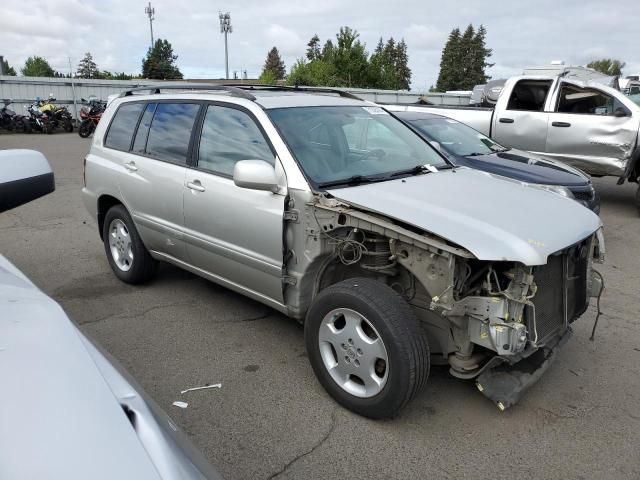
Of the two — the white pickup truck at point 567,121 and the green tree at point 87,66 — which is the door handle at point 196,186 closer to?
the white pickup truck at point 567,121

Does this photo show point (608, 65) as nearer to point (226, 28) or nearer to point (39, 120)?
point (226, 28)

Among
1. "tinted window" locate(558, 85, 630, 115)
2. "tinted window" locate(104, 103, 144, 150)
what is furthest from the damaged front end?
"tinted window" locate(558, 85, 630, 115)

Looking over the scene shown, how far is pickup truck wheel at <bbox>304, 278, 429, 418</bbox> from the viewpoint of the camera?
2.77 metres

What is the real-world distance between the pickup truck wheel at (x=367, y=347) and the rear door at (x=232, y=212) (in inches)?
21.7

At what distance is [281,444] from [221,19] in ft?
194

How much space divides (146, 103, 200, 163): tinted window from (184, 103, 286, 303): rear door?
185 millimetres

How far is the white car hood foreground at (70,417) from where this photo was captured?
1207 millimetres

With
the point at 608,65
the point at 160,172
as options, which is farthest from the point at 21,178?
the point at 608,65

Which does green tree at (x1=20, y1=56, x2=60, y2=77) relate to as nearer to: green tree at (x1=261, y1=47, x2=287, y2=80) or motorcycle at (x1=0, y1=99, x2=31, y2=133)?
green tree at (x1=261, y1=47, x2=287, y2=80)

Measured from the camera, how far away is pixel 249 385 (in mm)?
3408

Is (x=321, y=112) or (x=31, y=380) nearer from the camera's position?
(x=31, y=380)

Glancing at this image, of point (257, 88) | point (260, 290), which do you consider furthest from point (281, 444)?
point (257, 88)

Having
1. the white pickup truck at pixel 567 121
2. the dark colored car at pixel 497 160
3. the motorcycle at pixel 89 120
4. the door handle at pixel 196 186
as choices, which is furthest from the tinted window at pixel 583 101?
the motorcycle at pixel 89 120

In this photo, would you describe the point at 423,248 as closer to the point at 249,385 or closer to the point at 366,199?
the point at 366,199
